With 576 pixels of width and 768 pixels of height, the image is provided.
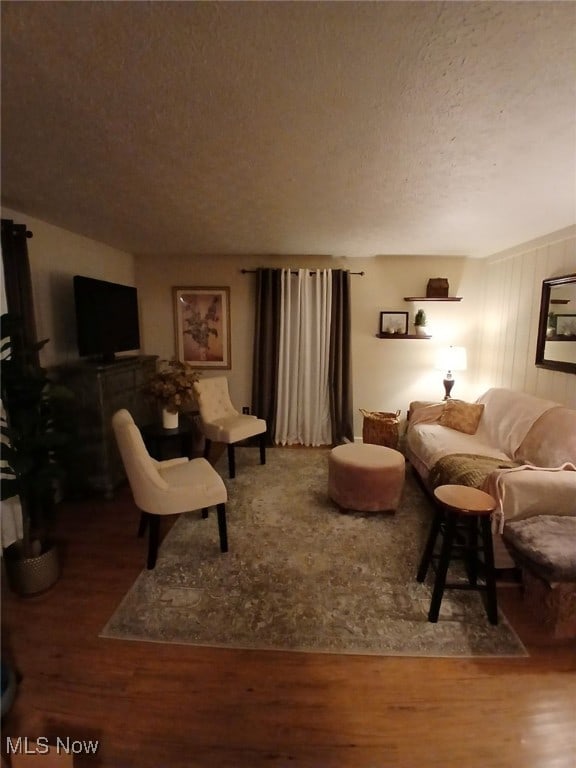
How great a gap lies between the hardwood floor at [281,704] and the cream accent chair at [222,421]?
181cm

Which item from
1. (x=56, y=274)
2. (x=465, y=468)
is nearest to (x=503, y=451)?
(x=465, y=468)

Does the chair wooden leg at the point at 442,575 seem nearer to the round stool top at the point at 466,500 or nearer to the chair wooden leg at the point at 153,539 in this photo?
the round stool top at the point at 466,500

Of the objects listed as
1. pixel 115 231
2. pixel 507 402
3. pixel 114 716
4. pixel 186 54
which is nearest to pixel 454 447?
pixel 507 402

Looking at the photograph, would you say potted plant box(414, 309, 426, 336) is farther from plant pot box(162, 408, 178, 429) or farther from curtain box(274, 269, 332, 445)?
plant pot box(162, 408, 178, 429)

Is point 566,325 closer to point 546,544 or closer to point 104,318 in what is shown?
point 546,544

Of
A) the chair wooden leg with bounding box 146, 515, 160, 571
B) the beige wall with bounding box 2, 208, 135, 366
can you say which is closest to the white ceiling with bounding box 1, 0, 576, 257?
the beige wall with bounding box 2, 208, 135, 366

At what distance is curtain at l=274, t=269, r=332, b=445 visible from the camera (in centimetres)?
432

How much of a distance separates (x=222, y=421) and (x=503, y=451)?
2.61 m

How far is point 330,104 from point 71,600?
106 inches

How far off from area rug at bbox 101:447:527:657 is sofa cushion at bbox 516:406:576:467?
90 centimetres

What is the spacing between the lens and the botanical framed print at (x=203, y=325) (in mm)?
4430

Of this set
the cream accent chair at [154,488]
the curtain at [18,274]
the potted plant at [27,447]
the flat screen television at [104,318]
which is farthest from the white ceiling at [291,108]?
the cream accent chair at [154,488]

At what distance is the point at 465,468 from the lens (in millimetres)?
2480

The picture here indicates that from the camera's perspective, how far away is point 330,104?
133 centimetres
